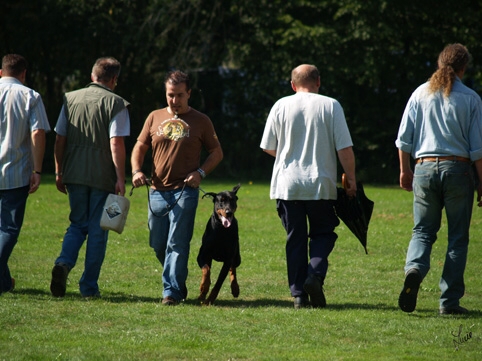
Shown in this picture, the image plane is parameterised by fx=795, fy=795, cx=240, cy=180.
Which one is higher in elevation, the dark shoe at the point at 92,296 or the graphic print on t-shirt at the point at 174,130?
the graphic print on t-shirt at the point at 174,130

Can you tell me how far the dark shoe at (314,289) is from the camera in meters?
6.95

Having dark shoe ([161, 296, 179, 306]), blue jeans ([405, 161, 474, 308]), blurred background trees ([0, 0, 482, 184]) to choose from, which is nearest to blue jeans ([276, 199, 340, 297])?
blue jeans ([405, 161, 474, 308])

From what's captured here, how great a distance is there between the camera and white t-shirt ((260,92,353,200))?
707 centimetres

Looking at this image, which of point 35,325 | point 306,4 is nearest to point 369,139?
point 306,4

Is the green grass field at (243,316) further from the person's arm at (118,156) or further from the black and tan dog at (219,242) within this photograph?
the person's arm at (118,156)

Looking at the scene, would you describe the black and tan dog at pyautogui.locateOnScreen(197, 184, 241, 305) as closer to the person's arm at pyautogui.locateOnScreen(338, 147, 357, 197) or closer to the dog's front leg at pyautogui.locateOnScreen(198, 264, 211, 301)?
the dog's front leg at pyautogui.locateOnScreen(198, 264, 211, 301)

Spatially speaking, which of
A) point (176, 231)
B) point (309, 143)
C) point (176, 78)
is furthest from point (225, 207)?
point (176, 78)

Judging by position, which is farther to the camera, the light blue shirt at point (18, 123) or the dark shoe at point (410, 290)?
the light blue shirt at point (18, 123)

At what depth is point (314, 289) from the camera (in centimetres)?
695

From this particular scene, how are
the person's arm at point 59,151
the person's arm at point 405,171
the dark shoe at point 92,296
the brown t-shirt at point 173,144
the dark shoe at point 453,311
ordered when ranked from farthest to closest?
the person's arm at point 59,151 < the dark shoe at point 92,296 < the brown t-shirt at point 173,144 < the person's arm at point 405,171 < the dark shoe at point 453,311

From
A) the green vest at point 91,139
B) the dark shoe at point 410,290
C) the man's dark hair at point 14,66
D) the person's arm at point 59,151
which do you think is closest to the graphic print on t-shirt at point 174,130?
the green vest at point 91,139

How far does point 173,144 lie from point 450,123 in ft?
7.93

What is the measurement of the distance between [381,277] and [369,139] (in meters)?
15.6

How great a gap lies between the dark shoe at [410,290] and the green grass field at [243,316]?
10 centimetres
